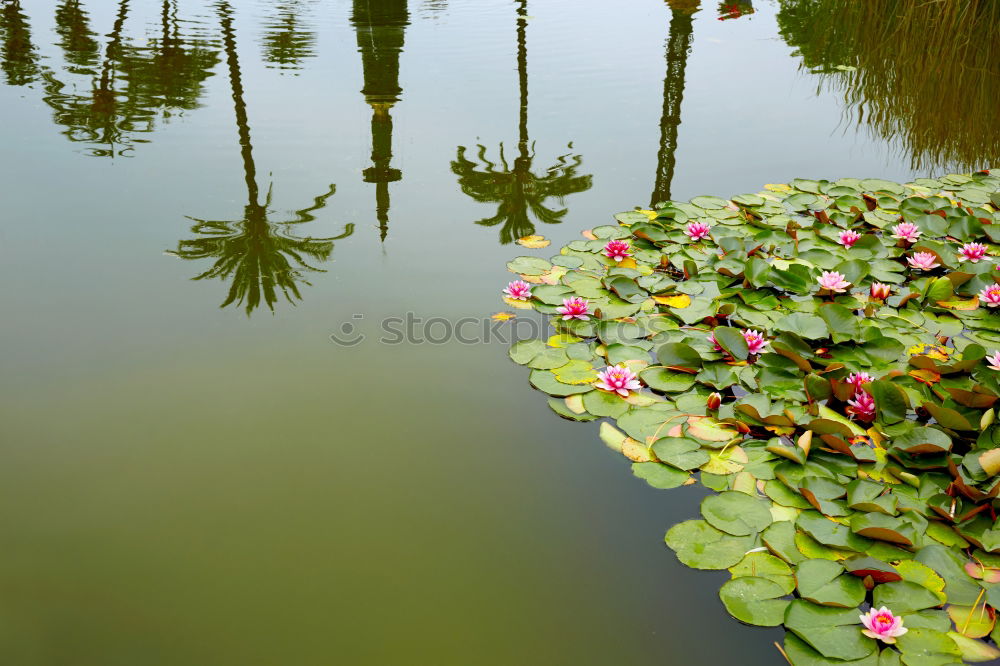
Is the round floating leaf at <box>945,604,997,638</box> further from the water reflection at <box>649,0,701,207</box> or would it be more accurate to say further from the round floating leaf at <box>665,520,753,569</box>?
the water reflection at <box>649,0,701,207</box>

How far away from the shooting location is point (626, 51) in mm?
6730

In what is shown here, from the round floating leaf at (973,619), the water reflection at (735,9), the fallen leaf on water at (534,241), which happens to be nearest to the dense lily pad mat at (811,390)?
the round floating leaf at (973,619)

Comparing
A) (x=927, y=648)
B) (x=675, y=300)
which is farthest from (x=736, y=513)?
(x=675, y=300)

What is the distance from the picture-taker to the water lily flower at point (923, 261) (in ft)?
10.0

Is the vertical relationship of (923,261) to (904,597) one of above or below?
above

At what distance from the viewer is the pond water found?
64.8 inches

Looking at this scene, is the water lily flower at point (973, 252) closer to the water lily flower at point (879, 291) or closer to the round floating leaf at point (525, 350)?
the water lily flower at point (879, 291)

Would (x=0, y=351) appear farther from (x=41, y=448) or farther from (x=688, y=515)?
(x=688, y=515)

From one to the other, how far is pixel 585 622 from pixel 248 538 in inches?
34.9

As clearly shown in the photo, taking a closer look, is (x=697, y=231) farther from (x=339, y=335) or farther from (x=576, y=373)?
(x=339, y=335)

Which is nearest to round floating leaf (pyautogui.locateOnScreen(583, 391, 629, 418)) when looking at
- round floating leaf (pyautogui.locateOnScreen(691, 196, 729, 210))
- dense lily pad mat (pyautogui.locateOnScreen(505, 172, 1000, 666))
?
dense lily pad mat (pyautogui.locateOnScreen(505, 172, 1000, 666))

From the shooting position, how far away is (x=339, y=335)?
267 cm

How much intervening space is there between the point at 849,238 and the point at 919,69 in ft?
11.1

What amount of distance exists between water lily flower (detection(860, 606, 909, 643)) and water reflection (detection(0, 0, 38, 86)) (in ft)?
20.2
